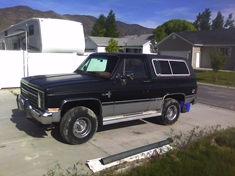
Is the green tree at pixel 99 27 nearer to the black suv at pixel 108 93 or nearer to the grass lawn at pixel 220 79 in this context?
the grass lawn at pixel 220 79

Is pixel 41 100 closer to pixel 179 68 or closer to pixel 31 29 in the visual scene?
pixel 179 68

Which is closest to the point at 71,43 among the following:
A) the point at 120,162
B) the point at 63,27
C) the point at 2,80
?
the point at 63,27

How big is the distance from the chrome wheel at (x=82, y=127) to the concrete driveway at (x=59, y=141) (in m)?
0.25

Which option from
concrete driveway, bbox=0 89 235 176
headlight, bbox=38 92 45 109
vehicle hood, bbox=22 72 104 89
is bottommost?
concrete driveway, bbox=0 89 235 176

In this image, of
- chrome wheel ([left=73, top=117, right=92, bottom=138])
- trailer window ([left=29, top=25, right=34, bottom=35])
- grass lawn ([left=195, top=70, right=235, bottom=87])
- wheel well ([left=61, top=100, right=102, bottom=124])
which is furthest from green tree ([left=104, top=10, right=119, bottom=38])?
chrome wheel ([left=73, top=117, right=92, bottom=138])

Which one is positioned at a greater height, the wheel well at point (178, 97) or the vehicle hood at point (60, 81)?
the vehicle hood at point (60, 81)

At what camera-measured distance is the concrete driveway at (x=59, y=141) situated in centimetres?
446

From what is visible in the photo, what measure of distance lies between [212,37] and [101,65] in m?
30.7

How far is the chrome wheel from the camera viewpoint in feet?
17.6

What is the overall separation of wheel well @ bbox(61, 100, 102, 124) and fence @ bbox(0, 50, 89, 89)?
803 centimetres

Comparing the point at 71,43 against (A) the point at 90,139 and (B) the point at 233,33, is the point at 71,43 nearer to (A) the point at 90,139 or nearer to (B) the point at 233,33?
(A) the point at 90,139

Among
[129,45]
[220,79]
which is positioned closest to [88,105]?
[220,79]

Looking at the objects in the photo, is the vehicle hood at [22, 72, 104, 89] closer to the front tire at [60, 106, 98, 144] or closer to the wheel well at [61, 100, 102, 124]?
the wheel well at [61, 100, 102, 124]

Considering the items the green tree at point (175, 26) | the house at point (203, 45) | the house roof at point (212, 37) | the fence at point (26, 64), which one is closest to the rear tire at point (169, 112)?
the fence at point (26, 64)
